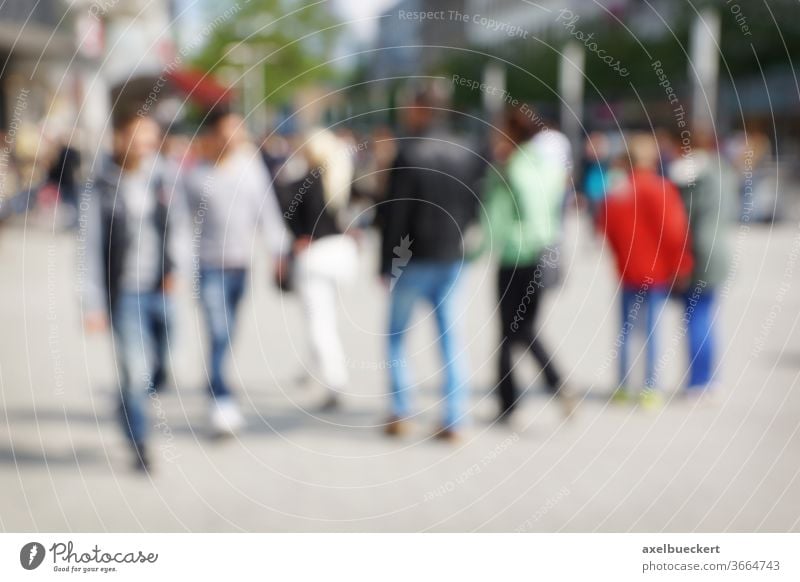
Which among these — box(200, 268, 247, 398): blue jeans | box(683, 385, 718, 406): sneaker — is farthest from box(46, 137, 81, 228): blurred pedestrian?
box(683, 385, 718, 406): sneaker

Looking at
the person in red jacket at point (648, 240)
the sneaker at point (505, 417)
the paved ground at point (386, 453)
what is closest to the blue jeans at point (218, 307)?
the paved ground at point (386, 453)

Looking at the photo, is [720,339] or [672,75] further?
[672,75]

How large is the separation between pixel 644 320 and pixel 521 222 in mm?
1460

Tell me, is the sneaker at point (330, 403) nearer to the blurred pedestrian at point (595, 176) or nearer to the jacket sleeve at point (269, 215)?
the jacket sleeve at point (269, 215)

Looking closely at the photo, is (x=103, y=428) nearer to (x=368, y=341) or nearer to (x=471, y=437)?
(x=471, y=437)

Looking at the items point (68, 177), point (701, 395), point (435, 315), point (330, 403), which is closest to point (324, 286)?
point (330, 403)

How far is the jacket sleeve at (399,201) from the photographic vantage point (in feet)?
15.8

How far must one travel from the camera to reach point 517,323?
5.29 metres

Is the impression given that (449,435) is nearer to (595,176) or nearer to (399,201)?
(399,201)

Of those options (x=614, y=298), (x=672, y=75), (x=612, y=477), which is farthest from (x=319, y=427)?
(x=672, y=75)

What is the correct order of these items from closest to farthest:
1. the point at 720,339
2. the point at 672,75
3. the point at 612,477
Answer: the point at 612,477, the point at 720,339, the point at 672,75
